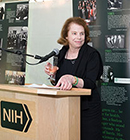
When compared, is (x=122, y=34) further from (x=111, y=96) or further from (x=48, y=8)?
(x=48, y=8)

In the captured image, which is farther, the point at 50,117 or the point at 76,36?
the point at 76,36

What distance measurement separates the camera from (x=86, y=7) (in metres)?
3.38

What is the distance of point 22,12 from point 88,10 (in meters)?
1.31

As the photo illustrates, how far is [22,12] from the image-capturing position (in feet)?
13.2

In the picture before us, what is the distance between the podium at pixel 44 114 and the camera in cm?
147

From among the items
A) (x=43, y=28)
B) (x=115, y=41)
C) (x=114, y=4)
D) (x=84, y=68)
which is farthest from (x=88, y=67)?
(x=43, y=28)

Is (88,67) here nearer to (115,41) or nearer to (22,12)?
(115,41)

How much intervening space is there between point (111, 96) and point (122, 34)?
88 cm

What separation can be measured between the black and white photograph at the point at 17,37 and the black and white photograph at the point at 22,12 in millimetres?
185

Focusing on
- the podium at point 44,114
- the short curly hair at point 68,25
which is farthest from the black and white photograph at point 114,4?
the podium at point 44,114

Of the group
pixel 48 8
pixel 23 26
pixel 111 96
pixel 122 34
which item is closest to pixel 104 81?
pixel 111 96

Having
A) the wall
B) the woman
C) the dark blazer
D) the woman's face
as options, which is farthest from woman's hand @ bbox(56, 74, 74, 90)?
the wall

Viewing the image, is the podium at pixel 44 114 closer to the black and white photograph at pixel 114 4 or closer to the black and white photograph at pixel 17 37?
the black and white photograph at pixel 114 4

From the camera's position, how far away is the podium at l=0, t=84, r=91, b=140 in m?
1.47
